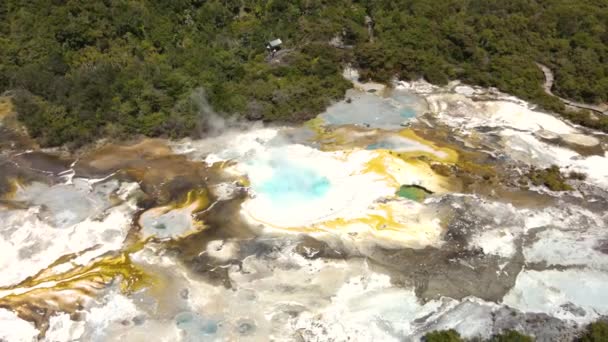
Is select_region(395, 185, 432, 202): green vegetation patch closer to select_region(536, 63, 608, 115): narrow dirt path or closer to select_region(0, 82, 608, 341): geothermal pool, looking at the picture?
select_region(0, 82, 608, 341): geothermal pool

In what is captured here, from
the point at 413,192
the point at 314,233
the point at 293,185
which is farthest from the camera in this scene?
the point at 293,185


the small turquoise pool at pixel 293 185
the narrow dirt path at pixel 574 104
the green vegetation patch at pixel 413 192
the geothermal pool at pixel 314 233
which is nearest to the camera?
the geothermal pool at pixel 314 233

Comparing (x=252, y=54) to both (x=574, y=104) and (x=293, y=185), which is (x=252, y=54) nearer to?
(x=293, y=185)

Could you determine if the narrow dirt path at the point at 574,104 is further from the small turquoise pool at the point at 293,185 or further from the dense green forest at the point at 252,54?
the small turquoise pool at the point at 293,185

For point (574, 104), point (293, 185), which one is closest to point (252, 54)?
point (293, 185)

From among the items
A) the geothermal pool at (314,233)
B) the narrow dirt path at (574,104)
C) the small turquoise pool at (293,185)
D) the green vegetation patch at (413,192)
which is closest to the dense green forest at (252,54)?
the narrow dirt path at (574,104)
